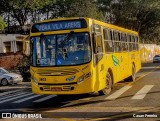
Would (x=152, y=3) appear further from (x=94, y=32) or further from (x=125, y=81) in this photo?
(x=94, y=32)

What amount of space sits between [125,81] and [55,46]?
929 centimetres

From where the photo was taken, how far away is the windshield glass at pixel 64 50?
12367 mm

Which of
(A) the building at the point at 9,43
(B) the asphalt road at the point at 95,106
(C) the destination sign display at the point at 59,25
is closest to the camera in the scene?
(B) the asphalt road at the point at 95,106

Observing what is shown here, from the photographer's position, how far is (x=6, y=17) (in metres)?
69.6

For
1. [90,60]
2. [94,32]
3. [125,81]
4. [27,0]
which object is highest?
[27,0]

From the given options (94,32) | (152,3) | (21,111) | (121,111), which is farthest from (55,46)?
(152,3)

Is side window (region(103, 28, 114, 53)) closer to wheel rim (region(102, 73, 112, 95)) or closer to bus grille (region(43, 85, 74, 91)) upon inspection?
wheel rim (region(102, 73, 112, 95))

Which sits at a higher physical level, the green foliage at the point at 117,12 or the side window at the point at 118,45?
the green foliage at the point at 117,12

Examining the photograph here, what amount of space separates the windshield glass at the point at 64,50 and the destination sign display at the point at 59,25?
0.30 metres

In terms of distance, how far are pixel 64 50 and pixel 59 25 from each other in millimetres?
1017

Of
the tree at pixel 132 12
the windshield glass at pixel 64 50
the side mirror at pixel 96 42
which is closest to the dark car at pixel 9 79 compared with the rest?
the windshield glass at pixel 64 50

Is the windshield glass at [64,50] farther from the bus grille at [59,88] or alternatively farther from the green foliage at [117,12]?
the green foliage at [117,12]

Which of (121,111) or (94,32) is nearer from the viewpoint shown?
(121,111)

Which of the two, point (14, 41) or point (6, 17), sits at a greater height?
point (6, 17)
